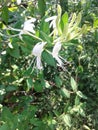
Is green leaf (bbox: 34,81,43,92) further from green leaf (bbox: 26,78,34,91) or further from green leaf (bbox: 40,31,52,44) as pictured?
green leaf (bbox: 40,31,52,44)

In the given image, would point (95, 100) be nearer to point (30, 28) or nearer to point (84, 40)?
point (84, 40)

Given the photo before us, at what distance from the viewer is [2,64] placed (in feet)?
4.68

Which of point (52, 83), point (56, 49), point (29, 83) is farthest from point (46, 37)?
point (52, 83)

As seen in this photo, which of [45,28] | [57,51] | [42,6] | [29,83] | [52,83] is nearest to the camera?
[57,51]

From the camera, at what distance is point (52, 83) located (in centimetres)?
158

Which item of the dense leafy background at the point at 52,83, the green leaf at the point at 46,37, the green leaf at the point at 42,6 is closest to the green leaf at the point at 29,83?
the dense leafy background at the point at 52,83

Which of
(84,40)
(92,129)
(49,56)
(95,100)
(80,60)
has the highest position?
(49,56)

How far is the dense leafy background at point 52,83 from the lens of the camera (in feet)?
4.33

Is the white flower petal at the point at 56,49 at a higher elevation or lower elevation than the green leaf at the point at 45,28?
lower

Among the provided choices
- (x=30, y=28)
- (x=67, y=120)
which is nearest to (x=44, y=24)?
(x=30, y=28)

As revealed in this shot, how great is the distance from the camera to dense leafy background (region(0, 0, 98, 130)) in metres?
1.32

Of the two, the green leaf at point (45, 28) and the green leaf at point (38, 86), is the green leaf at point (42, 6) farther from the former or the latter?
the green leaf at point (38, 86)

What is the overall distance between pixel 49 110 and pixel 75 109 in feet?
0.75

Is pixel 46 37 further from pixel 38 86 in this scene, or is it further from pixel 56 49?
pixel 38 86
